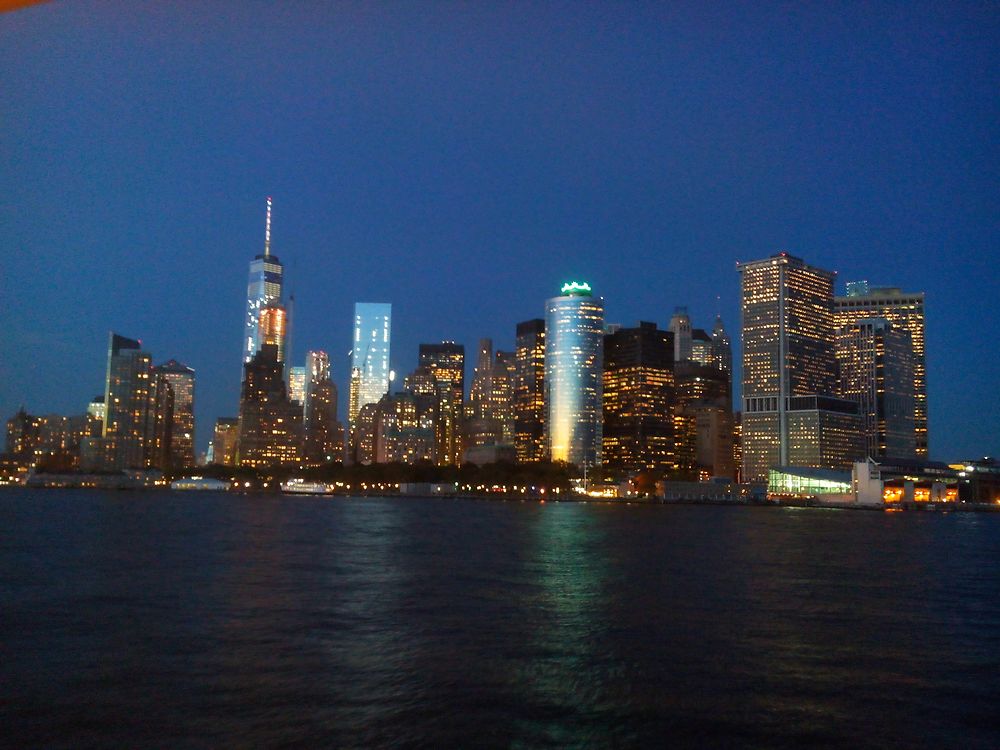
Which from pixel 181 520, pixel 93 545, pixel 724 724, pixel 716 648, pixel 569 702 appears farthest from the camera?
pixel 181 520

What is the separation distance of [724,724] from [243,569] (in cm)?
2530

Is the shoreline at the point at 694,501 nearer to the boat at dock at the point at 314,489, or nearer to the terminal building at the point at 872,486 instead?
the boat at dock at the point at 314,489

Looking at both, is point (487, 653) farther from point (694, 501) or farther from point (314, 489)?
point (314, 489)

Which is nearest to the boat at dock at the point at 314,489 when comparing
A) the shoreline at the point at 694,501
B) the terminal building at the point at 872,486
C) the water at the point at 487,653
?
the shoreline at the point at 694,501

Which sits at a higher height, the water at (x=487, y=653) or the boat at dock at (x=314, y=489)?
the water at (x=487, y=653)

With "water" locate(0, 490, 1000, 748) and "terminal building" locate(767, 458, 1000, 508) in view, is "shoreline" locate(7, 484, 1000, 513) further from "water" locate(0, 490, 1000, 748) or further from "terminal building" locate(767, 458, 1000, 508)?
"water" locate(0, 490, 1000, 748)

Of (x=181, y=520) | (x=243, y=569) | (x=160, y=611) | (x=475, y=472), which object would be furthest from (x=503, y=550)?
(x=475, y=472)

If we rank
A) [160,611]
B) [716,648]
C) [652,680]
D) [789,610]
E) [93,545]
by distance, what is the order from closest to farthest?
1. [652,680]
2. [716,648]
3. [160,611]
4. [789,610]
5. [93,545]

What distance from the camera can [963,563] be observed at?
47.9 meters

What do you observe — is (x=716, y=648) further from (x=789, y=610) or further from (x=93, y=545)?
(x=93, y=545)

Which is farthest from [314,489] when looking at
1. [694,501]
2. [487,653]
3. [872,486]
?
[487,653]

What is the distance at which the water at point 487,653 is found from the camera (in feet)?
46.4

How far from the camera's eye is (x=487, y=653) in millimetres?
19453

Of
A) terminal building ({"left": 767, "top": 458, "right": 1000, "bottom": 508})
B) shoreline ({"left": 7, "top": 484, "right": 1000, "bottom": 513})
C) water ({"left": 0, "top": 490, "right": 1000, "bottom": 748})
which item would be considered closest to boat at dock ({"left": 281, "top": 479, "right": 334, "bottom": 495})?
shoreline ({"left": 7, "top": 484, "right": 1000, "bottom": 513})
